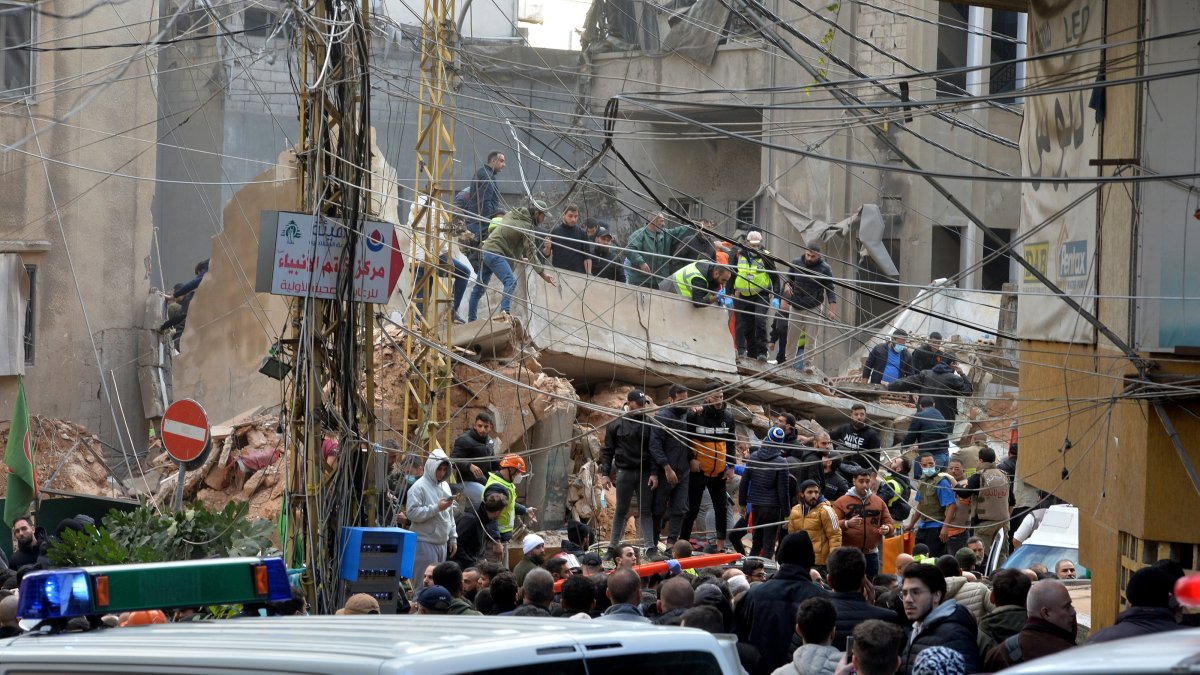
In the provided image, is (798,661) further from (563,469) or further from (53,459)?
(53,459)

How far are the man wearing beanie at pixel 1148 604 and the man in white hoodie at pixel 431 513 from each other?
279 inches

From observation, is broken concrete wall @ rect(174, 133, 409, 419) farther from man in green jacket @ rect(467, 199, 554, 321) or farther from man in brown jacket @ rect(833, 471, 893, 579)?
man in brown jacket @ rect(833, 471, 893, 579)

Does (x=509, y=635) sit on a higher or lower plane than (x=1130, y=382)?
lower

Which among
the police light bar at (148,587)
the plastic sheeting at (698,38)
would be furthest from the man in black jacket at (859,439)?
the plastic sheeting at (698,38)

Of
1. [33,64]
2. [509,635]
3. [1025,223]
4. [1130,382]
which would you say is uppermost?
[33,64]

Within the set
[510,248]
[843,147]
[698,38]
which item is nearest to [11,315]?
[510,248]

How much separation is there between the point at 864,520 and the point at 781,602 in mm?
5416

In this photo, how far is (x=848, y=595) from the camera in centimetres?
700

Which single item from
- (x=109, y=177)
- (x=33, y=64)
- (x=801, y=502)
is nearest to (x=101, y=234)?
(x=109, y=177)

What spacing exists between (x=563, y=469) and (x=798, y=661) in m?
13.1

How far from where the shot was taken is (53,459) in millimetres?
21172

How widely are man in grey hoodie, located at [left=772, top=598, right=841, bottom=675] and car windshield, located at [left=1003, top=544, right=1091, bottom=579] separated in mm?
6276

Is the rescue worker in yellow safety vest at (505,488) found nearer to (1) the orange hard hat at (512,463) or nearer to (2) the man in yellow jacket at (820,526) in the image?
(1) the orange hard hat at (512,463)

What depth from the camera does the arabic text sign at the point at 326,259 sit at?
10086 millimetres
